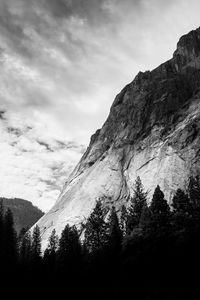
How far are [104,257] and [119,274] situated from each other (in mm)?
7899

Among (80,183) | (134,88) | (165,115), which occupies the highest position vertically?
(134,88)

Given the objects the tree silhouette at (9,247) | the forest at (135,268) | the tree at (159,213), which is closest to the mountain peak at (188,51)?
the tree at (159,213)

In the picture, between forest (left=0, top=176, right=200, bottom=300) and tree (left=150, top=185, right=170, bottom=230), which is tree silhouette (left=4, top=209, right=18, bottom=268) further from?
tree (left=150, top=185, right=170, bottom=230)

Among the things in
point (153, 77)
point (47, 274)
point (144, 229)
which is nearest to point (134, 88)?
point (153, 77)

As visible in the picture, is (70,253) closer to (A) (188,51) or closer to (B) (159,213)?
(B) (159,213)

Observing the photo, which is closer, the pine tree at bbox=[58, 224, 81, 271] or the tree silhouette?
the pine tree at bbox=[58, 224, 81, 271]

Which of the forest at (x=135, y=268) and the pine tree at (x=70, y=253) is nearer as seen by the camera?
the forest at (x=135, y=268)

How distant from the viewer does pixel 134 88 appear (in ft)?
441

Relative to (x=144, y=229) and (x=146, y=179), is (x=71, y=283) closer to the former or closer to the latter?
(x=144, y=229)

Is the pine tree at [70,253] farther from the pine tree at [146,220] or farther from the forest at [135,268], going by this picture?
the pine tree at [146,220]

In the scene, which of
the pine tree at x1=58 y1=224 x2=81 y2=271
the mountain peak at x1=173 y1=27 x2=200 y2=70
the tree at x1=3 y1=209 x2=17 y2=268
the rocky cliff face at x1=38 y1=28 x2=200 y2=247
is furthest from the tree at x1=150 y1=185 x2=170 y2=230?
the mountain peak at x1=173 y1=27 x2=200 y2=70

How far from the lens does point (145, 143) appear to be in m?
108

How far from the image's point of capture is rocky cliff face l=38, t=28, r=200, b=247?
95375 mm

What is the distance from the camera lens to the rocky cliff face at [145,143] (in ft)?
313
